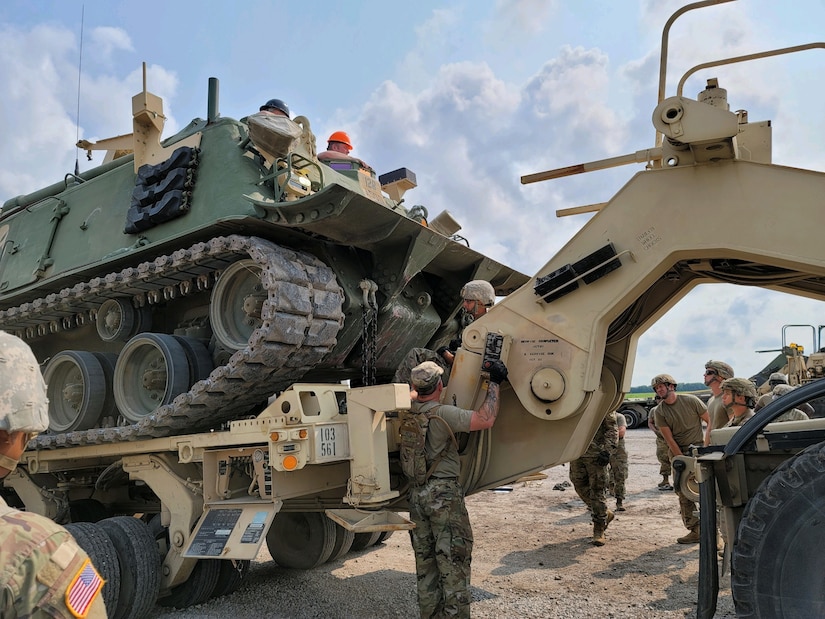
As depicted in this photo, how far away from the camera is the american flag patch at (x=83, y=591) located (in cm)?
139

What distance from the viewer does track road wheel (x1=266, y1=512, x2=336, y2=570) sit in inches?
234

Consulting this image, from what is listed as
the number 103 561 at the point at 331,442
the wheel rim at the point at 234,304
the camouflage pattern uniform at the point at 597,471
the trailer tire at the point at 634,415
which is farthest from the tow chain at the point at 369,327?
the trailer tire at the point at 634,415

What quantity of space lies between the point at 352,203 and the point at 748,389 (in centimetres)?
384

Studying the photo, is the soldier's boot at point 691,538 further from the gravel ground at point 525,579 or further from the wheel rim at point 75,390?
the wheel rim at point 75,390

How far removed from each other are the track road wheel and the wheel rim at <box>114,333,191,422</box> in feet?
5.03

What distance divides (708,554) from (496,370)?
5.58ft

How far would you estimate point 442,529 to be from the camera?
4270 mm

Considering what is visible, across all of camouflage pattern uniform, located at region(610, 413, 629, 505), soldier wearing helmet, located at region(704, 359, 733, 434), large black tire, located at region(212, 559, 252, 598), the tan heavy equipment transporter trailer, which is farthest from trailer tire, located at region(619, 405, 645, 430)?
large black tire, located at region(212, 559, 252, 598)

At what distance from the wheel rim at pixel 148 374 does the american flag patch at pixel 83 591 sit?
3914mm

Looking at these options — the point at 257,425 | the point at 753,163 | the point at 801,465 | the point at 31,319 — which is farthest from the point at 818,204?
the point at 31,319

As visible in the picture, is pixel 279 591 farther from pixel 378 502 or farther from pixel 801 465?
pixel 801 465

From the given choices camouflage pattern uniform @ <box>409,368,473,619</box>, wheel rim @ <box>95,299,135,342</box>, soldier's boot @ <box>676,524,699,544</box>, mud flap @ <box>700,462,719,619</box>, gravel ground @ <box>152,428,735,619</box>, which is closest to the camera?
mud flap @ <box>700,462,719,619</box>

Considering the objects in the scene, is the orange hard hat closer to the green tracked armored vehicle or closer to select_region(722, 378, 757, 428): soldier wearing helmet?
the green tracked armored vehicle

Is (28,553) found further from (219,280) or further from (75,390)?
(75,390)
